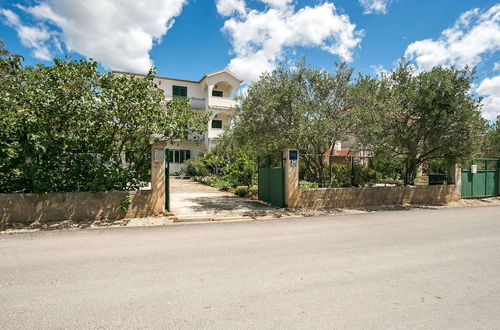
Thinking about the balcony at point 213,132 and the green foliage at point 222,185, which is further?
the balcony at point 213,132

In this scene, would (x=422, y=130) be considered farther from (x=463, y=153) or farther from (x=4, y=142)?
(x=4, y=142)

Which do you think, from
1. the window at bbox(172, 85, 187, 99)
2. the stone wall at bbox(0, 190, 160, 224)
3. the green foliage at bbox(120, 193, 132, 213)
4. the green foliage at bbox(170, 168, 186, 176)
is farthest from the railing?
the green foliage at bbox(120, 193, 132, 213)

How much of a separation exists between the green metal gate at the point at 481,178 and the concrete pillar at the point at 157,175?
15.4 m

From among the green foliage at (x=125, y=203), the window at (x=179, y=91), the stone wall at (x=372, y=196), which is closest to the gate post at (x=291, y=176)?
the stone wall at (x=372, y=196)

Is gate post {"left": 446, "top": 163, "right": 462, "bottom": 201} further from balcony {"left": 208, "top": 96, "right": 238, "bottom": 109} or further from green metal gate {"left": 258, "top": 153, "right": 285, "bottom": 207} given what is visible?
balcony {"left": 208, "top": 96, "right": 238, "bottom": 109}

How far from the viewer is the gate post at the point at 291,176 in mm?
11227

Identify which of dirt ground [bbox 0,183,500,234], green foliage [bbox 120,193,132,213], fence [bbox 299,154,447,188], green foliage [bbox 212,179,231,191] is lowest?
dirt ground [bbox 0,183,500,234]

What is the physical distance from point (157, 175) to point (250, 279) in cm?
631

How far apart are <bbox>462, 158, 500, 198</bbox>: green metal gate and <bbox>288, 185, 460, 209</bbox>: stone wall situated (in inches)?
49.0

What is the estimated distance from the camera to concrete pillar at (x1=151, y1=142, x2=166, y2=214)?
31.3ft

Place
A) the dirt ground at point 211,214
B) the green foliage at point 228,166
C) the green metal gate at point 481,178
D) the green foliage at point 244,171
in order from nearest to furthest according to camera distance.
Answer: the dirt ground at point 211,214, the green metal gate at point 481,178, the green foliage at point 244,171, the green foliage at point 228,166

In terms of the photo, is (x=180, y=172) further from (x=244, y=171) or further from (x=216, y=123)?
(x=244, y=171)

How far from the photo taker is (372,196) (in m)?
12.8

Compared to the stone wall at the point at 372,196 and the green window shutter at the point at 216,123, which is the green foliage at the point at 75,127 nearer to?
the stone wall at the point at 372,196
